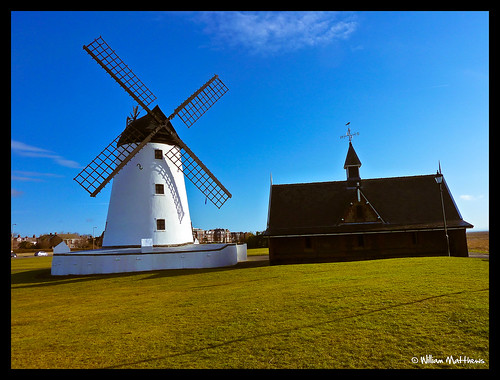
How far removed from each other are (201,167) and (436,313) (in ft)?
68.2

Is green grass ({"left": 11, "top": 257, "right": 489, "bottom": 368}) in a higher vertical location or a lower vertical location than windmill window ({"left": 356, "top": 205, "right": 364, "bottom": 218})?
lower

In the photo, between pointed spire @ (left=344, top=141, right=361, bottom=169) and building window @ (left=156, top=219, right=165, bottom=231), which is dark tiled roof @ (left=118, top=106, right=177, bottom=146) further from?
pointed spire @ (left=344, top=141, right=361, bottom=169)

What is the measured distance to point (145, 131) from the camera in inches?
971

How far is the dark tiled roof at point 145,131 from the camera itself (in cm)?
2431

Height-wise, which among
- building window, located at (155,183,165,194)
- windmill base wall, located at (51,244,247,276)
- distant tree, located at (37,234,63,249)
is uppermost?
building window, located at (155,183,165,194)

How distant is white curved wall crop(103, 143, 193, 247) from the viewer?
23469 millimetres

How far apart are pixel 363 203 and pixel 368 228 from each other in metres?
1.95

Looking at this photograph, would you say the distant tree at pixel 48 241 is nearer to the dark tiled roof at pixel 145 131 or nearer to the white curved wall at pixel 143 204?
the white curved wall at pixel 143 204

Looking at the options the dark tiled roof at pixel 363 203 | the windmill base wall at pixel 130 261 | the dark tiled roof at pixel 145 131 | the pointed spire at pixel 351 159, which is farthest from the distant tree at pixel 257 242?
the dark tiled roof at pixel 145 131

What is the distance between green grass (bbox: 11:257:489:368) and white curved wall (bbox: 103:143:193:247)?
9870 millimetres

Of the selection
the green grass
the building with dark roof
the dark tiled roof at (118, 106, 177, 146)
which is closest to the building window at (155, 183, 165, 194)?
the dark tiled roof at (118, 106, 177, 146)

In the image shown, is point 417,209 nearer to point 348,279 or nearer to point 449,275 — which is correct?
point 449,275

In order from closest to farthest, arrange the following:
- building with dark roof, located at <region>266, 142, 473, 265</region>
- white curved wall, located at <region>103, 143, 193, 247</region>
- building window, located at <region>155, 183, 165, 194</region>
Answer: building with dark roof, located at <region>266, 142, 473, 265</region>, white curved wall, located at <region>103, 143, 193, 247</region>, building window, located at <region>155, 183, 165, 194</region>
